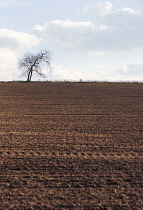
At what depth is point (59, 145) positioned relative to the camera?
944 centimetres

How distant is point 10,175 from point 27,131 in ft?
14.2

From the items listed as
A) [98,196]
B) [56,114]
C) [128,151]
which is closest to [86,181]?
[98,196]

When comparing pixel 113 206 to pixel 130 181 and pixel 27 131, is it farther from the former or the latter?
pixel 27 131

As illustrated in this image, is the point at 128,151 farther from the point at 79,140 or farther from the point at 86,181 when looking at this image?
the point at 86,181

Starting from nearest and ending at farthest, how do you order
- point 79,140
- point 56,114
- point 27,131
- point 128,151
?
point 128,151 → point 79,140 → point 27,131 → point 56,114

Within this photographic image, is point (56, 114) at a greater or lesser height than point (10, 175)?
greater

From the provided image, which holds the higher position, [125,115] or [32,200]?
[125,115]

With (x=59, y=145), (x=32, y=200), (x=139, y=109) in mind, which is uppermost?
(x=139, y=109)

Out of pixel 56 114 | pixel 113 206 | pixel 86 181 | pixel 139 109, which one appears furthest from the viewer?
pixel 139 109

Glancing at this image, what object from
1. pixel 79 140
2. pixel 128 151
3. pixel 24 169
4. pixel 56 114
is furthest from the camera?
pixel 56 114

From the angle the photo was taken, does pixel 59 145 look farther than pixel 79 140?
No

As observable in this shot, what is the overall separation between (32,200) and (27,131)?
18.2 feet

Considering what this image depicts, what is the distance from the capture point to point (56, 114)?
15.4 meters

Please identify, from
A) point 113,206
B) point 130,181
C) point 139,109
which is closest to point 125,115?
point 139,109
